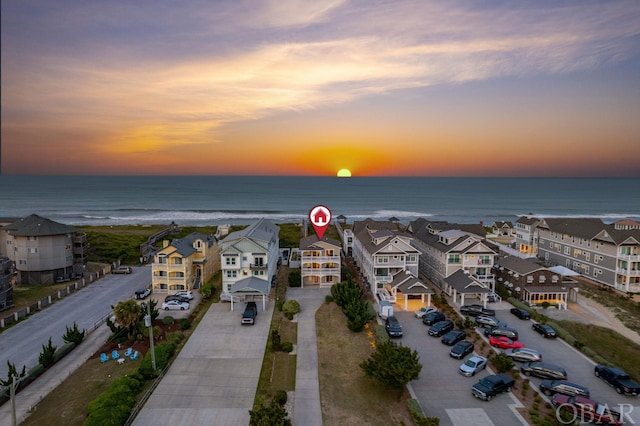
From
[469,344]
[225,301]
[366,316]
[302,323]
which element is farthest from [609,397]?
[225,301]

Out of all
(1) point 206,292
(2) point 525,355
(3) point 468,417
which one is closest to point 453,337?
(2) point 525,355

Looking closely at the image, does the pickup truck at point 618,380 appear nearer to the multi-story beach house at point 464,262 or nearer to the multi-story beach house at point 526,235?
the multi-story beach house at point 464,262

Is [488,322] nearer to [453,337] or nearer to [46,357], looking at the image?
[453,337]

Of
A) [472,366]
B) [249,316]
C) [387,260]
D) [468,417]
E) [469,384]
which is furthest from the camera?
[387,260]

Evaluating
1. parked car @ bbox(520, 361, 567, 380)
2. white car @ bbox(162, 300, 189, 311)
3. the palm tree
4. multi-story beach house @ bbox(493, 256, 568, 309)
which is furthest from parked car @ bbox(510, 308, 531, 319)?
the palm tree

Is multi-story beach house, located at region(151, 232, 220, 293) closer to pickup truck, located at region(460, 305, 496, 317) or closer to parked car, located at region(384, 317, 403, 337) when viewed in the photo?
parked car, located at region(384, 317, 403, 337)

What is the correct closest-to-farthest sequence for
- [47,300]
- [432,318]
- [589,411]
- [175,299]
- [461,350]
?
1. [589,411]
2. [461,350]
3. [432,318]
4. [175,299]
5. [47,300]

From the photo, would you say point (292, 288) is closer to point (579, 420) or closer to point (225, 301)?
point (225, 301)
